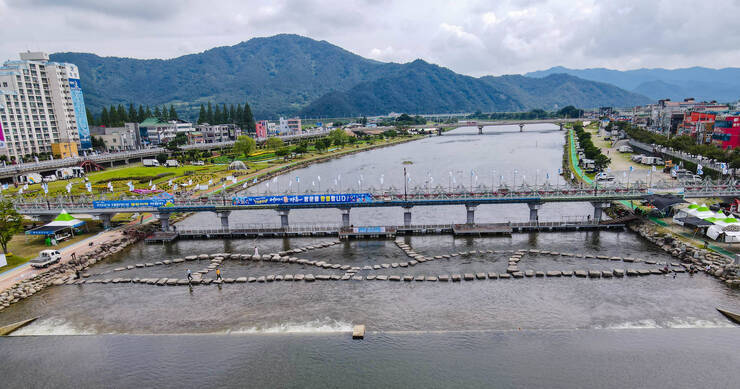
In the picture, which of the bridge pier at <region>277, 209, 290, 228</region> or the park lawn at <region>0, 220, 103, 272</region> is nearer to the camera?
the park lawn at <region>0, 220, 103, 272</region>

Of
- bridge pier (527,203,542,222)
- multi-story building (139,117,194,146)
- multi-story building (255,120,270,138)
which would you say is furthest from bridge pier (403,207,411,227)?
multi-story building (255,120,270,138)

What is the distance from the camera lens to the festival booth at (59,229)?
47.4m

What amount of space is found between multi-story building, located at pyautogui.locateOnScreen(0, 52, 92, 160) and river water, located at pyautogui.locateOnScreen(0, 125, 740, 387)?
95924mm

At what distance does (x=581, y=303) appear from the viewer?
32.4 meters

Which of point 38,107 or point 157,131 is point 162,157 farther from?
point 157,131

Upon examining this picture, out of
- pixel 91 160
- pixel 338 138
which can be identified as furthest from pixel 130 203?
pixel 338 138

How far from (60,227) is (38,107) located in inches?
3682

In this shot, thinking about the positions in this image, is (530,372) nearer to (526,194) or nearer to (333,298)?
(333,298)

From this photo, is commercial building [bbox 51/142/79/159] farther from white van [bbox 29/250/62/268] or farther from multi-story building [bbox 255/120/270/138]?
white van [bbox 29/250/62/268]

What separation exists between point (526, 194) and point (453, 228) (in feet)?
32.9

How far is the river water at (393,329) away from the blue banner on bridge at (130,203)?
950cm

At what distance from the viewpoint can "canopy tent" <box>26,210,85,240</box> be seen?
47438 mm

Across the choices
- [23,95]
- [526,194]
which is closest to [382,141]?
[23,95]

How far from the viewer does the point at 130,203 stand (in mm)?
51812
